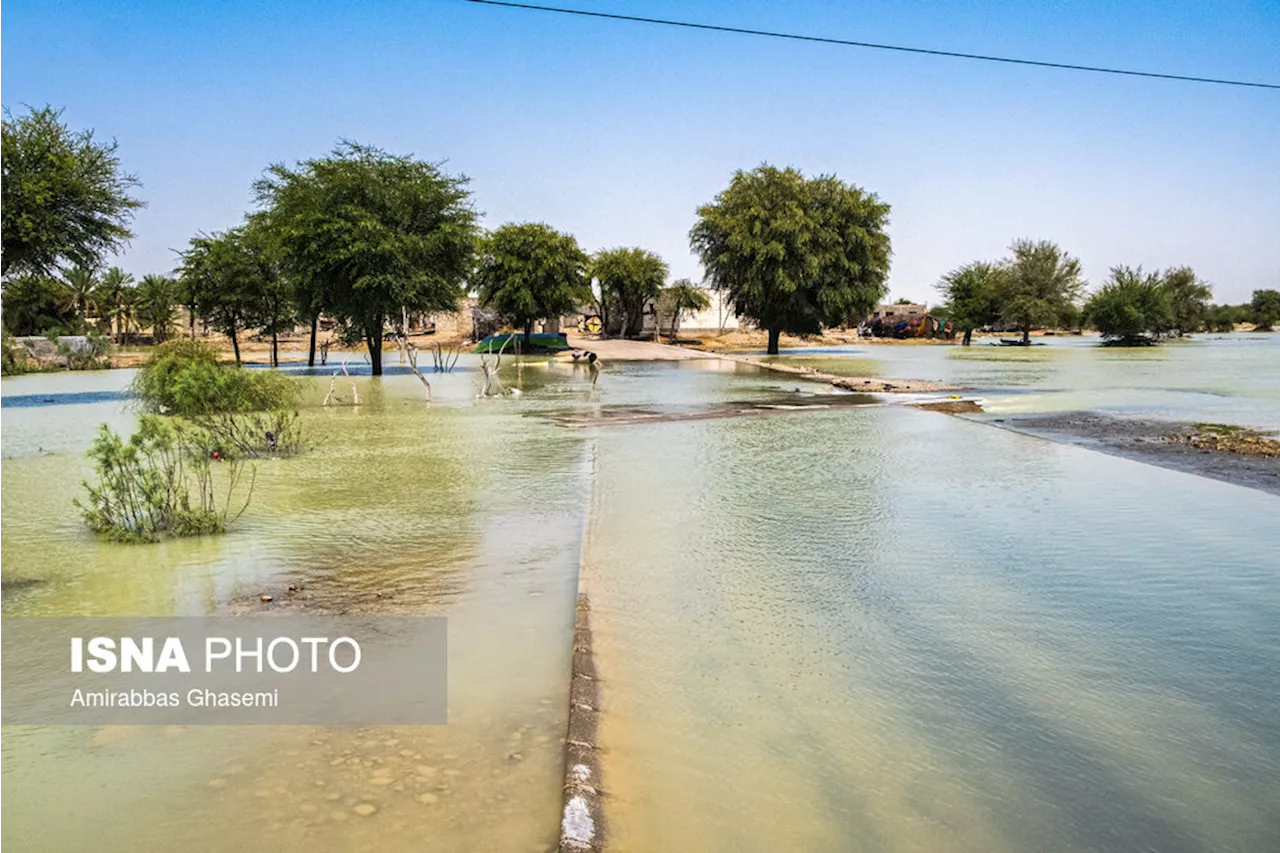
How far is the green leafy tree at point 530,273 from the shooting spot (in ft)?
161

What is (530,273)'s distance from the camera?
48938mm

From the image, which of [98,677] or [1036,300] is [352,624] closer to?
[98,677]

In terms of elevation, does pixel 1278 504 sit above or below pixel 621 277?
below

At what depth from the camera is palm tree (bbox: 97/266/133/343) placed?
56.5 metres

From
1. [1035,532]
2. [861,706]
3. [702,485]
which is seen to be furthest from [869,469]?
[861,706]

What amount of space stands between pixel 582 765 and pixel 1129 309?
→ 245 feet

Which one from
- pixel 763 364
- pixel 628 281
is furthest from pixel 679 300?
pixel 763 364

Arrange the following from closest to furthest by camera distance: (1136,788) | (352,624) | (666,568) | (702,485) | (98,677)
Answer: (1136,788) → (98,677) → (352,624) → (666,568) → (702,485)

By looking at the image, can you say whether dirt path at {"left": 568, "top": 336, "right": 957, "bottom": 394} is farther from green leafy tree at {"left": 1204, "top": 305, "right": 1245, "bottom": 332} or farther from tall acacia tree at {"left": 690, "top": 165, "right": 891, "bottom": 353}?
green leafy tree at {"left": 1204, "top": 305, "right": 1245, "bottom": 332}

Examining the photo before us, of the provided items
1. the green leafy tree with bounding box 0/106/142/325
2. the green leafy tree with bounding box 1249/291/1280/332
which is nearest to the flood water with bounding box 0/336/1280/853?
the green leafy tree with bounding box 0/106/142/325

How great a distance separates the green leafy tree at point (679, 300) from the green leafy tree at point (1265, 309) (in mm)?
92948

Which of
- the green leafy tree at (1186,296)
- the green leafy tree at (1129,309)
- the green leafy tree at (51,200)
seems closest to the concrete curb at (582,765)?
the green leafy tree at (51,200)

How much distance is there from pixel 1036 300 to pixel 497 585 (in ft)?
229

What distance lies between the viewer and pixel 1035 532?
8.71 metres
